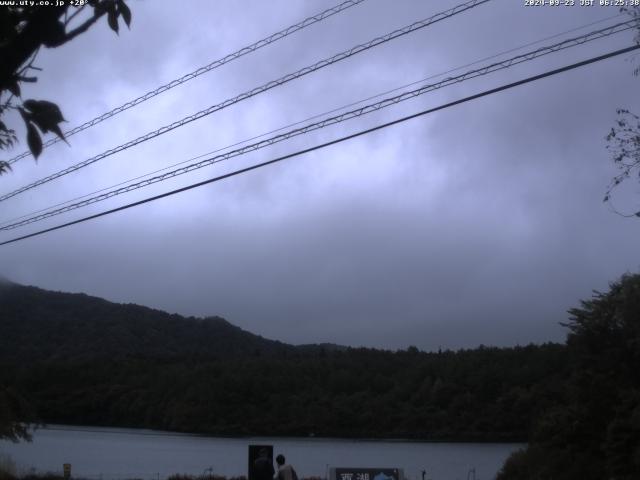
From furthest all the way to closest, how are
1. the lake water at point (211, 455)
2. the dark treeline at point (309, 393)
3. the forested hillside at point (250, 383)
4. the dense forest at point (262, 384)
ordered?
the dark treeline at point (309, 393)
the forested hillside at point (250, 383)
the dense forest at point (262, 384)
the lake water at point (211, 455)

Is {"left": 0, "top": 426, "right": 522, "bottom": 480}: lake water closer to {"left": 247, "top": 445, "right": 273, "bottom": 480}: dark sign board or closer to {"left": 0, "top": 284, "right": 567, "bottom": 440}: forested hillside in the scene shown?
{"left": 0, "top": 284, "right": 567, "bottom": 440}: forested hillside

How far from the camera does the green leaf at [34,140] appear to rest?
13.2ft

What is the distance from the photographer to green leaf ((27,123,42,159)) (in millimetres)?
4012

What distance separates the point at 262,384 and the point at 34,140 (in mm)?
55201

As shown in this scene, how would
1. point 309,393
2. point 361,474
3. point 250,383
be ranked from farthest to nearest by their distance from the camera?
point 250,383
point 309,393
point 361,474

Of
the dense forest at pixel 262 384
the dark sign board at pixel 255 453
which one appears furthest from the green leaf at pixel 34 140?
the dense forest at pixel 262 384

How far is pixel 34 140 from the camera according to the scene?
403 cm

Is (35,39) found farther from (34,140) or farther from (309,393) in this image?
(309,393)

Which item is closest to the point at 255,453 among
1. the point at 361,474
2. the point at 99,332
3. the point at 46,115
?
the point at 361,474

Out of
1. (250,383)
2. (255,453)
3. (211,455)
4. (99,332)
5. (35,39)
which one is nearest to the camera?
(35,39)

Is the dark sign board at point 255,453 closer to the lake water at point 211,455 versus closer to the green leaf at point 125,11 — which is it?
the green leaf at point 125,11

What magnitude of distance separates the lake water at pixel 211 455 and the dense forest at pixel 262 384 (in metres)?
1.58

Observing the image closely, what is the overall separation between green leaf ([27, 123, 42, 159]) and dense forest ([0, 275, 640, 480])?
25.9 meters

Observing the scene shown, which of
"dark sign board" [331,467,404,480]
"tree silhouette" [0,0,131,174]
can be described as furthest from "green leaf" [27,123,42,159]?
"dark sign board" [331,467,404,480]
